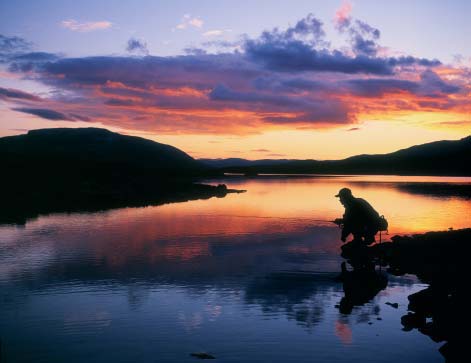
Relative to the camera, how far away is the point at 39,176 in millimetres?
114688

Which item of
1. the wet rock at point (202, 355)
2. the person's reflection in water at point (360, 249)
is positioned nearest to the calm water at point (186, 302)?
the wet rock at point (202, 355)

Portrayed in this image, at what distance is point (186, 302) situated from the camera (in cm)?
2022

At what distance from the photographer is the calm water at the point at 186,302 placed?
15.2 metres

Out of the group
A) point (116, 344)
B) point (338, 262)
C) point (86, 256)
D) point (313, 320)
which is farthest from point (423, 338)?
point (86, 256)

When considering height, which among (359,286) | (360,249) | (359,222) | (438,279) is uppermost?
(359,222)

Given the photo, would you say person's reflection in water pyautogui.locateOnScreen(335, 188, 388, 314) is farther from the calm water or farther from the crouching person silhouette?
the calm water

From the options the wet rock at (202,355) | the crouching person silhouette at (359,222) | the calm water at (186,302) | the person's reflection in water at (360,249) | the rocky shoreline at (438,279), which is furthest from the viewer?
the crouching person silhouette at (359,222)

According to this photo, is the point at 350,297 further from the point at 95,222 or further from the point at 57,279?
the point at 95,222

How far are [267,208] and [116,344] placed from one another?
57188 mm

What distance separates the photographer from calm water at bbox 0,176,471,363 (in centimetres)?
1519

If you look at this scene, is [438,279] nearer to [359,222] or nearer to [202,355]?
[359,222]

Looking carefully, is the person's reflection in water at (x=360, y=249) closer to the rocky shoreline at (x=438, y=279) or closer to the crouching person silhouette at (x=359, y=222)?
the crouching person silhouette at (x=359, y=222)

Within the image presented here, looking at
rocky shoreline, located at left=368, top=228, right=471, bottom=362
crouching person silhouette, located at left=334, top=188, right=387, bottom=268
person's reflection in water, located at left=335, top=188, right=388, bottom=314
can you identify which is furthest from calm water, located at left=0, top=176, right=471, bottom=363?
crouching person silhouette, located at left=334, top=188, right=387, bottom=268

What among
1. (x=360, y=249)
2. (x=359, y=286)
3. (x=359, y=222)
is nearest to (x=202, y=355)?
(x=359, y=286)
